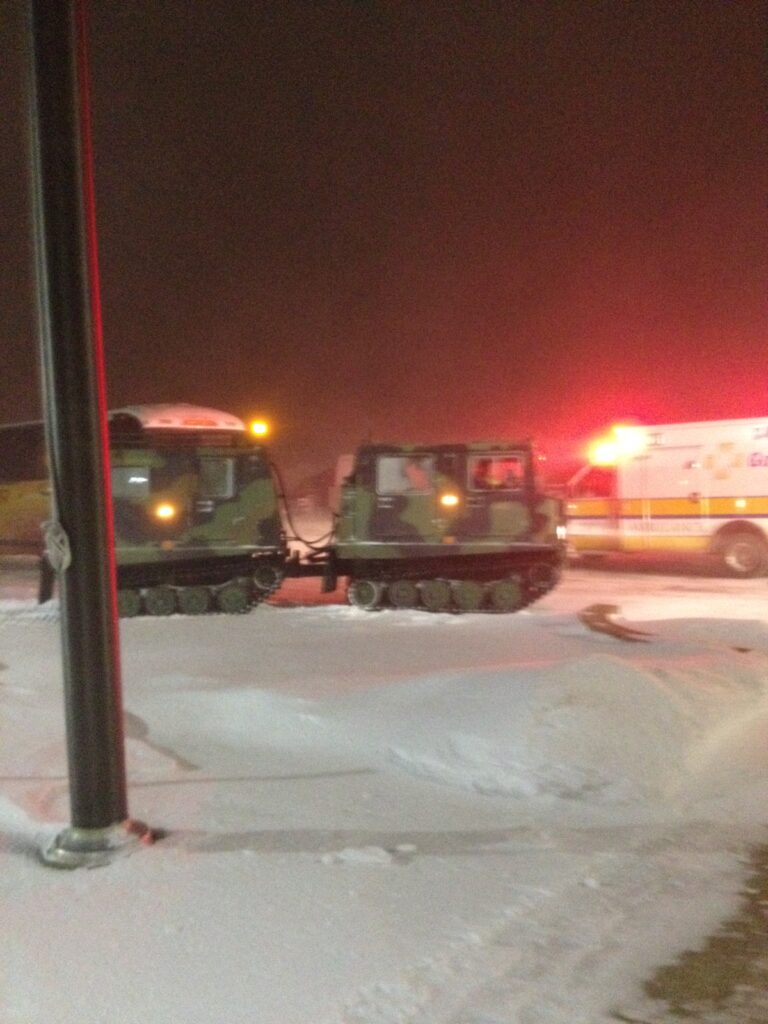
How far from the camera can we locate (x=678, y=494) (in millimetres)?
21438

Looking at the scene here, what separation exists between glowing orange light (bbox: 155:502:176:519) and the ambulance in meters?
9.55

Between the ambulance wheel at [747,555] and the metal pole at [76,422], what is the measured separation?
17093mm

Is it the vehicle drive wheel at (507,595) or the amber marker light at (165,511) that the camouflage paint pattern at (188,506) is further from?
the vehicle drive wheel at (507,595)

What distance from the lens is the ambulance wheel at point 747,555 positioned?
2050cm

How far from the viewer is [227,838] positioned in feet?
18.9

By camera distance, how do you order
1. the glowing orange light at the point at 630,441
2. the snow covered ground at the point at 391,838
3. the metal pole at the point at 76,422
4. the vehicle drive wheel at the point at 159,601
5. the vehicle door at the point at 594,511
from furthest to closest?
the vehicle door at the point at 594,511, the glowing orange light at the point at 630,441, the vehicle drive wheel at the point at 159,601, the metal pole at the point at 76,422, the snow covered ground at the point at 391,838

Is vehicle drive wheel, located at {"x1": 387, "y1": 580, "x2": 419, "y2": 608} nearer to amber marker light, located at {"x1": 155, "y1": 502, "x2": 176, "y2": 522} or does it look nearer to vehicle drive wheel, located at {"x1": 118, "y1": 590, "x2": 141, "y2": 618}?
amber marker light, located at {"x1": 155, "y1": 502, "x2": 176, "y2": 522}

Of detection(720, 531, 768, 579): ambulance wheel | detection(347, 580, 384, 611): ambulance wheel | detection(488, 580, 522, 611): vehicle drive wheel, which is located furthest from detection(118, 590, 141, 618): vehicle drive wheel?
detection(720, 531, 768, 579): ambulance wheel

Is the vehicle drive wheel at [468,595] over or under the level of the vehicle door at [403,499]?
under

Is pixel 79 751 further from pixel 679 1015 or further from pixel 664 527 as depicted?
pixel 664 527

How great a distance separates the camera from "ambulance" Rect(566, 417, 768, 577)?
67.4 ft

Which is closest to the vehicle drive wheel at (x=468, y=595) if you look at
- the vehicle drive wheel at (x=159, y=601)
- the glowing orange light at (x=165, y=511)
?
the vehicle drive wheel at (x=159, y=601)

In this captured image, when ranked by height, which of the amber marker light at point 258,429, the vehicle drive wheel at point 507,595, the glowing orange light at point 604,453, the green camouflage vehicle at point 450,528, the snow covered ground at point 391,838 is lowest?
the snow covered ground at point 391,838

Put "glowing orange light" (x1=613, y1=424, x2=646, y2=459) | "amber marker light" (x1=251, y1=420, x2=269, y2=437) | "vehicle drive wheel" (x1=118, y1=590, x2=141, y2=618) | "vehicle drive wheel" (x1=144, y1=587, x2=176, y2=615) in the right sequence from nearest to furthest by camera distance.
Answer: "vehicle drive wheel" (x1=118, y1=590, x2=141, y2=618), "vehicle drive wheel" (x1=144, y1=587, x2=176, y2=615), "amber marker light" (x1=251, y1=420, x2=269, y2=437), "glowing orange light" (x1=613, y1=424, x2=646, y2=459)
